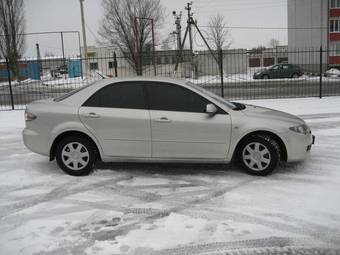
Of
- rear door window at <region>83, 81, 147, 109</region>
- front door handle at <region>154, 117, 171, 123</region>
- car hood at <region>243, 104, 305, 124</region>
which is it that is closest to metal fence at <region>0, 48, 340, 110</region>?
car hood at <region>243, 104, 305, 124</region>

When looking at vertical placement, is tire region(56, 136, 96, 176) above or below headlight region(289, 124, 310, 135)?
below

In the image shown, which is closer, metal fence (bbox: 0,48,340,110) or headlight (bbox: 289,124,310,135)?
headlight (bbox: 289,124,310,135)

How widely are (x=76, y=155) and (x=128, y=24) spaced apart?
33.1 metres

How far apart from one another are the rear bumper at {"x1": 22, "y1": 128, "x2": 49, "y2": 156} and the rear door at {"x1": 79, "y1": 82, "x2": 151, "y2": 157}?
753 mm

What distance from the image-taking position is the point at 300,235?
417 cm

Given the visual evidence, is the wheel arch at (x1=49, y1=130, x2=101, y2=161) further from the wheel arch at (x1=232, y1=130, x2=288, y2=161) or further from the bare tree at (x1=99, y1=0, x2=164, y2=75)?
the bare tree at (x1=99, y1=0, x2=164, y2=75)

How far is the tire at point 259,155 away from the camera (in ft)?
19.5

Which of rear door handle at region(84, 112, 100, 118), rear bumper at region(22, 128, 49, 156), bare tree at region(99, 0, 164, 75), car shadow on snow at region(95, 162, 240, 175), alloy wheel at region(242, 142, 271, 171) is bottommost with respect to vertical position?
car shadow on snow at region(95, 162, 240, 175)

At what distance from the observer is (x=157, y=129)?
19.6ft

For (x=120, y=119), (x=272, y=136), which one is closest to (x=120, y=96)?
(x=120, y=119)

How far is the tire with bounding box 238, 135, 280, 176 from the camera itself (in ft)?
19.5

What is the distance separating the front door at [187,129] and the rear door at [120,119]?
0.55ft

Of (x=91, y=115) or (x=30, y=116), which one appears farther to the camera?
(x=30, y=116)

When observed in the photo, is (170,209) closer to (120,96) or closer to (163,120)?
(163,120)
